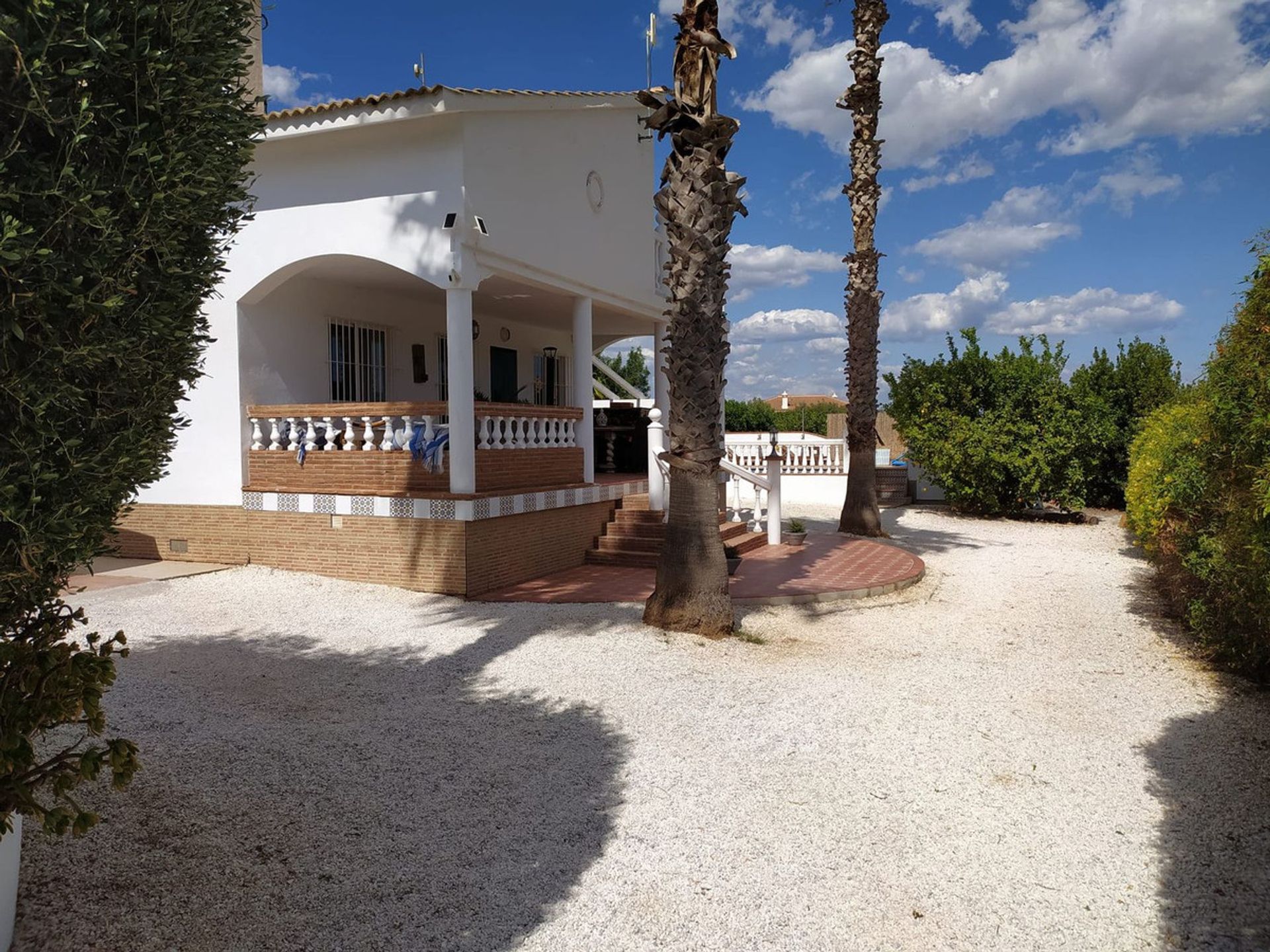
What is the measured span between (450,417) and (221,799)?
5792 millimetres

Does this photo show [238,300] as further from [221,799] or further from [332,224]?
[221,799]

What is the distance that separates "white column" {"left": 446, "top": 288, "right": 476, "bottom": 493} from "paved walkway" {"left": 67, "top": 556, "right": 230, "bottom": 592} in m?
3.41

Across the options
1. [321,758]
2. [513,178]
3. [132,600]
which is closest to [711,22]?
[513,178]

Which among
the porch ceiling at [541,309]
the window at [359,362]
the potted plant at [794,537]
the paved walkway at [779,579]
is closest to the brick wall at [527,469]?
the paved walkway at [779,579]

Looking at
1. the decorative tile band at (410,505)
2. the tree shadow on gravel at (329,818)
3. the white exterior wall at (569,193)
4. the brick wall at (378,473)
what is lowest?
the tree shadow on gravel at (329,818)

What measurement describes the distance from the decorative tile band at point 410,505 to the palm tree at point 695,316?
2.57 metres

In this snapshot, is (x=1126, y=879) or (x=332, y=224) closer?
(x=1126, y=879)

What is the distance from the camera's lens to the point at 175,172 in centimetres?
284

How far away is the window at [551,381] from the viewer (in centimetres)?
1709

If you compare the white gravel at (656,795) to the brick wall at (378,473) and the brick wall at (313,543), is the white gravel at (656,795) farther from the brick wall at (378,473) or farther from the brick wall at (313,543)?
the brick wall at (378,473)

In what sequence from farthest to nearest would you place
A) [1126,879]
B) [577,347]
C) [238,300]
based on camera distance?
[577,347], [238,300], [1126,879]

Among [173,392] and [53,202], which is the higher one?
[53,202]

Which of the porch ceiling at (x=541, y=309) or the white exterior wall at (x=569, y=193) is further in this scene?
the porch ceiling at (x=541, y=309)

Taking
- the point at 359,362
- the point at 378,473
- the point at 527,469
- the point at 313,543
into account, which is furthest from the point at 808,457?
→ the point at 313,543
